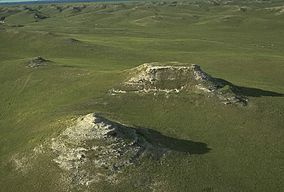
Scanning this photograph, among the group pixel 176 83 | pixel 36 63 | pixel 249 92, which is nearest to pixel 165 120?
pixel 176 83

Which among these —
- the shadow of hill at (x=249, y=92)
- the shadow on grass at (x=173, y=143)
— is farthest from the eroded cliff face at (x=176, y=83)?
the shadow on grass at (x=173, y=143)

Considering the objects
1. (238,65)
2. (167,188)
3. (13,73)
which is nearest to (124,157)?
(167,188)

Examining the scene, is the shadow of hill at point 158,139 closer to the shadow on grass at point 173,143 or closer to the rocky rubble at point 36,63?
the shadow on grass at point 173,143

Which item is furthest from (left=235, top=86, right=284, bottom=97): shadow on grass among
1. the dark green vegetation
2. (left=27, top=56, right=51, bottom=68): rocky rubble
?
(left=27, top=56, right=51, bottom=68): rocky rubble

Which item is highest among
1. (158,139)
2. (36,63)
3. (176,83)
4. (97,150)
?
(176,83)

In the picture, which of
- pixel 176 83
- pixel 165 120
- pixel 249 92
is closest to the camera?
pixel 165 120

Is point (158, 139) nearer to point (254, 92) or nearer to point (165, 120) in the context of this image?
point (165, 120)

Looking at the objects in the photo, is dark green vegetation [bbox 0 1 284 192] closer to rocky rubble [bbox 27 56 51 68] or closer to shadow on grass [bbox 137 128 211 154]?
shadow on grass [bbox 137 128 211 154]
